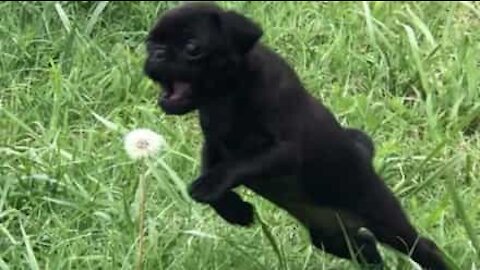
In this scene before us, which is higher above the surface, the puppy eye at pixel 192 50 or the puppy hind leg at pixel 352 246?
the puppy eye at pixel 192 50

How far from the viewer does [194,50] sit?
127 inches

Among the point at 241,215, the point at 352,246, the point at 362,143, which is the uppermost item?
the point at 362,143

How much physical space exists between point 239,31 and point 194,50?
121 mm

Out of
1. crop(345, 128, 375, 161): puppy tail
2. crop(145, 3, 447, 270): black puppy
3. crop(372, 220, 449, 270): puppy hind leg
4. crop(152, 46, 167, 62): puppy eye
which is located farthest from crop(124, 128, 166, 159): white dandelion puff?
crop(372, 220, 449, 270): puppy hind leg

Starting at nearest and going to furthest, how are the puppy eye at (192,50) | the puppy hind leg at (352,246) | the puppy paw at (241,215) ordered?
the puppy eye at (192,50) < the puppy paw at (241,215) < the puppy hind leg at (352,246)

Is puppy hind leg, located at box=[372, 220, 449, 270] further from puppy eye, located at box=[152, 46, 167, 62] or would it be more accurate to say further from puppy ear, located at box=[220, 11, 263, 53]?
puppy eye, located at box=[152, 46, 167, 62]

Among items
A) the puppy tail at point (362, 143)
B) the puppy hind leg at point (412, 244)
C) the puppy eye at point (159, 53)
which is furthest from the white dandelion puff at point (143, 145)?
the puppy hind leg at point (412, 244)

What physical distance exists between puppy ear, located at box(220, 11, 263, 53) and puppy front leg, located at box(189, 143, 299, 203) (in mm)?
229

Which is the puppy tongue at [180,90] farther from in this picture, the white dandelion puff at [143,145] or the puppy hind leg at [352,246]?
the puppy hind leg at [352,246]

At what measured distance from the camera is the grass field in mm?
4074

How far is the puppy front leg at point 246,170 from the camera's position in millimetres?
3309

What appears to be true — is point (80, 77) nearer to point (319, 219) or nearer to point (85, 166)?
point (85, 166)

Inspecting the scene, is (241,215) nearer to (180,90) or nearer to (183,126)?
(180,90)

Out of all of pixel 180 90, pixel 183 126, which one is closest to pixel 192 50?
pixel 180 90
